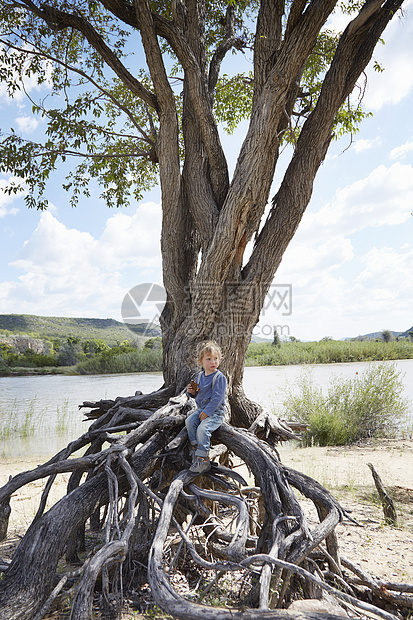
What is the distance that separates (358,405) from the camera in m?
10.0

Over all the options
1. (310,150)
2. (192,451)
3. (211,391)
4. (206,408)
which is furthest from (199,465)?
(310,150)

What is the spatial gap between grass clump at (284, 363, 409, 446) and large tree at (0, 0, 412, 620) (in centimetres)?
560

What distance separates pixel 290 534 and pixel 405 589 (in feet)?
3.12

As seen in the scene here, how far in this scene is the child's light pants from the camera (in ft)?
10.3

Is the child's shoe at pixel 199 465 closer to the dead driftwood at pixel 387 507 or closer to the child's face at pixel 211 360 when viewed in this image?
the child's face at pixel 211 360

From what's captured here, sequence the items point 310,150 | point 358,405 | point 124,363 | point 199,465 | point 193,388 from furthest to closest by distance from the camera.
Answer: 1. point 124,363
2. point 358,405
3. point 310,150
4. point 193,388
5. point 199,465

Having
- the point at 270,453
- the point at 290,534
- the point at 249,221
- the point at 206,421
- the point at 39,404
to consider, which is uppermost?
the point at 249,221

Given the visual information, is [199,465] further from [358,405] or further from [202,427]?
[358,405]

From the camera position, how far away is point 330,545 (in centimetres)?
293

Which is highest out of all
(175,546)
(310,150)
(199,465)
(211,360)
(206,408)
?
(310,150)

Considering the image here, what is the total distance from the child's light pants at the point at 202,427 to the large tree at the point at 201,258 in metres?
0.16

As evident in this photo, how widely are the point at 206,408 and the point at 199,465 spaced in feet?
1.42

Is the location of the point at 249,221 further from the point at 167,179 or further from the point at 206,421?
the point at 206,421

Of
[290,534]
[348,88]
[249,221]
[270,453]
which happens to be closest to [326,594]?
[290,534]
